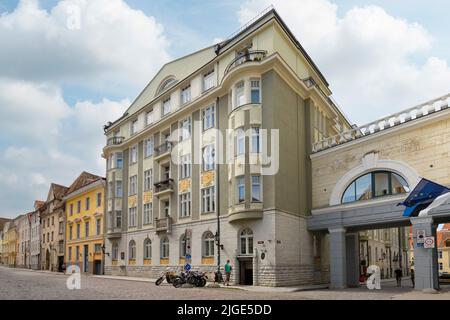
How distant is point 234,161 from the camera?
32.2 meters

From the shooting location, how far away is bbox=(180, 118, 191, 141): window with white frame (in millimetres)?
38966

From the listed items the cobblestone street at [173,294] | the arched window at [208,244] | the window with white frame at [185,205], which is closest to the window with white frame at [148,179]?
the window with white frame at [185,205]

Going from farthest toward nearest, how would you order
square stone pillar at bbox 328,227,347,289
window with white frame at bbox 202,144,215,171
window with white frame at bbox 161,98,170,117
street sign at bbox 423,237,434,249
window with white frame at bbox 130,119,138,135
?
1. window with white frame at bbox 130,119,138,135
2. window with white frame at bbox 161,98,170,117
3. window with white frame at bbox 202,144,215,171
4. square stone pillar at bbox 328,227,347,289
5. street sign at bbox 423,237,434,249

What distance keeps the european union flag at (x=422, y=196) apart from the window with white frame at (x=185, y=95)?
70.1 ft

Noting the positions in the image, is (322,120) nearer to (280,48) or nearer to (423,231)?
(280,48)

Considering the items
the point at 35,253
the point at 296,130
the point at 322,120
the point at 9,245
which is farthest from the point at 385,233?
the point at 9,245

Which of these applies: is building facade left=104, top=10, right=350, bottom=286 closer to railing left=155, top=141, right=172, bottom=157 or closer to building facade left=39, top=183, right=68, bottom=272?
railing left=155, top=141, right=172, bottom=157

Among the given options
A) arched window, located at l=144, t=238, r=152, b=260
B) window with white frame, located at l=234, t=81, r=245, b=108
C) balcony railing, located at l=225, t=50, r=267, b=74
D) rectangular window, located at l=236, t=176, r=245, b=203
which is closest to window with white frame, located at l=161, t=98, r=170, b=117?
balcony railing, located at l=225, t=50, r=267, b=74

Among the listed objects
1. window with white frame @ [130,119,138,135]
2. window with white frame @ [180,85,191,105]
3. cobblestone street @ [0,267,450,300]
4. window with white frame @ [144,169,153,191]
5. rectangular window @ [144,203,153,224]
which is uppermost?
window with white frame @ [180,85,191,105]

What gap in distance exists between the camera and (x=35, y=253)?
264 feet

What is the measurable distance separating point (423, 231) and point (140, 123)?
97.4 ft

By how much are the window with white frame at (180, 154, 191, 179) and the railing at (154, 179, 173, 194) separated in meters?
1.53

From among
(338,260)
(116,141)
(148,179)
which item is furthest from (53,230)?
(338,260)

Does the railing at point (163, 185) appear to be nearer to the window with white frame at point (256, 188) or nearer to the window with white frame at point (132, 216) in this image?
the window with white frame at point (132, 216)
